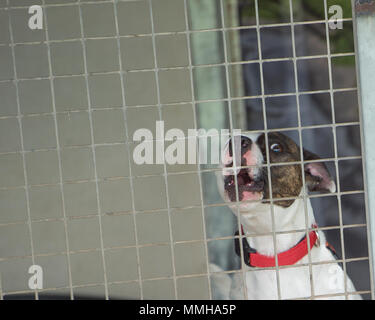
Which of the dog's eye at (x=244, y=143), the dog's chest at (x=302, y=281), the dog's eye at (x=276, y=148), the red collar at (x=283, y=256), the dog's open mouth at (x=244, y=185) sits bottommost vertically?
the dog's chest at (x=302, y=281)

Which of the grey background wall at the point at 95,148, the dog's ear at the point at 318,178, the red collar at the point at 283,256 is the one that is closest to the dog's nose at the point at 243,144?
the dog's ear at the point at 318,178

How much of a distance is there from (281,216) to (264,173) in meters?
0.32

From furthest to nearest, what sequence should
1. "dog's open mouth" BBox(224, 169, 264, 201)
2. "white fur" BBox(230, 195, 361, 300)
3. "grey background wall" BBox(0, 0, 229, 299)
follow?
"grey background wall" BBox(0, 0, 229, 299)
"white fur" BBox(230, 195, 361, 300)
"dog's open mouth" BBox(224, 169, 264, 201)

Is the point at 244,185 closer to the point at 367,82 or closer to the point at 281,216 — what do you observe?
the point at 281,216

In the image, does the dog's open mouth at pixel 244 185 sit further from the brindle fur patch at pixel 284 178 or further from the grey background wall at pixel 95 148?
the grey background wall at pixel 95 148

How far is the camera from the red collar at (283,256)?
9.32 ft

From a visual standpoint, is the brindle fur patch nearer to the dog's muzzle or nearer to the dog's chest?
the dog's muzzle

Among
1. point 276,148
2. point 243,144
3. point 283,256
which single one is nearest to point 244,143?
point 243,144

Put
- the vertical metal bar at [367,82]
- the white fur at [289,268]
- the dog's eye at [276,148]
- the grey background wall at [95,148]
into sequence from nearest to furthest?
1. the vertical metal bar at [367,82]
2. the white fur at [289,268]
3. the dog's eye at [276,148]
4. the grey background wall at [95,148]

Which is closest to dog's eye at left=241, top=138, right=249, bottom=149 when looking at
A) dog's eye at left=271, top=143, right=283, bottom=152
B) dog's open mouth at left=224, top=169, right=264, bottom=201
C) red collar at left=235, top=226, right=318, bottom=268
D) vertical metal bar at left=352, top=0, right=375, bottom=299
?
dog's open mouth at left=224, top=169, right=264, bottom=201

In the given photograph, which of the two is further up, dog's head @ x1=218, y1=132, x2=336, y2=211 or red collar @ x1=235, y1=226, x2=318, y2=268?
dog's head @ x1=218, y1=132, x2=336, y2=211

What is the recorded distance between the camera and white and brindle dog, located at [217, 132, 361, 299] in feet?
9.16
